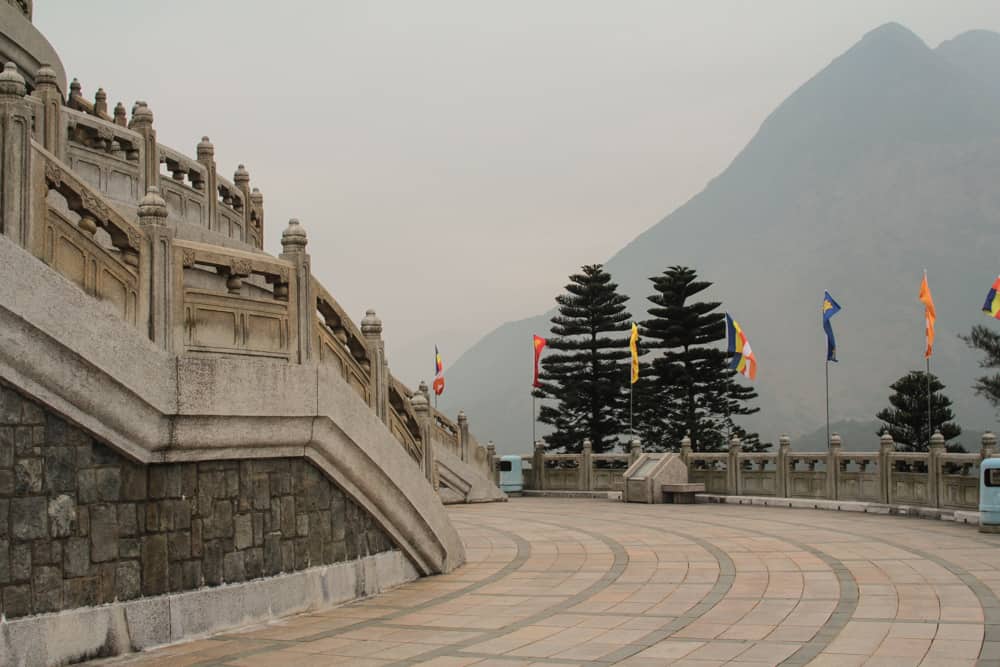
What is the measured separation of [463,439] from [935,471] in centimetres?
1110

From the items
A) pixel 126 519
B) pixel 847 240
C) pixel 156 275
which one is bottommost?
pixel 126 519

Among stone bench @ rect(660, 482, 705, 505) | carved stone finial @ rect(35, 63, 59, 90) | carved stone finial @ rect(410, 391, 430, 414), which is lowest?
stone bench @ rect(660, 482, 705, 505)

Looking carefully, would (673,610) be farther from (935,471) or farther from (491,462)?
(491,462)

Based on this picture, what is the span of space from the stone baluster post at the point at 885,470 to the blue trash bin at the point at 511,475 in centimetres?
1098

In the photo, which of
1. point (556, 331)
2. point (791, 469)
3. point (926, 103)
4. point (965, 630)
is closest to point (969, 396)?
point (926, 103)

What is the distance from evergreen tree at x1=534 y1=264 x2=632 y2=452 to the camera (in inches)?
1543

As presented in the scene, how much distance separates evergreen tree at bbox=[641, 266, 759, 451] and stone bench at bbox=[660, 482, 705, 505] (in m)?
14.8

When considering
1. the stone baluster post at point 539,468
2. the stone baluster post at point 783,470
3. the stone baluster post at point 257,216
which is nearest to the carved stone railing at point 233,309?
the stone baluster post at point 257,216

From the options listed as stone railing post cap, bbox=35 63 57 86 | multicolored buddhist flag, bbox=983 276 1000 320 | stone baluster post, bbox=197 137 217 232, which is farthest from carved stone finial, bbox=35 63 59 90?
multicolored buddhist flag, bbox=983 276 1000 320

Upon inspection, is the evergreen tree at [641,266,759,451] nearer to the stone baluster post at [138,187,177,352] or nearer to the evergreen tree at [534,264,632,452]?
the evergreen tree at [534,264,632,452]

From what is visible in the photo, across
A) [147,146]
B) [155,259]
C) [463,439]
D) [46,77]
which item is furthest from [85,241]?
[463,439]

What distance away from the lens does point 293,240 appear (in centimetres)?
966

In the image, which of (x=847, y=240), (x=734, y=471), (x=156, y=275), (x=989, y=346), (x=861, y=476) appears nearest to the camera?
(x=156, y=275)

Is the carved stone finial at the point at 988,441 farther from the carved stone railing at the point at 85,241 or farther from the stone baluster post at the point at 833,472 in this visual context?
the carved stone railing at the point at 85,241
